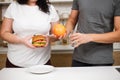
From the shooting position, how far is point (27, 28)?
1.76 m

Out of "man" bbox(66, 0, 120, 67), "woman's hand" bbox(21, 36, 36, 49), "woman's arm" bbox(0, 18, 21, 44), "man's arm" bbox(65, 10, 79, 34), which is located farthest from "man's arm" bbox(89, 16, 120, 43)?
"woman's arm" bbox(0, 18, 21, 44)

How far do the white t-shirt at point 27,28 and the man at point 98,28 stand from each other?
303mm

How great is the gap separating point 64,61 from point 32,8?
1155 millimetres

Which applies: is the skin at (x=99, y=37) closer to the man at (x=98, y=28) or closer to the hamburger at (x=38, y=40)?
the man at (x=98, y=28)

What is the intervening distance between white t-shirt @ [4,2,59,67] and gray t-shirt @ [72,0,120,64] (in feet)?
1.06

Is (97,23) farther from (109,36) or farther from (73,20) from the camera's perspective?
(73,20)

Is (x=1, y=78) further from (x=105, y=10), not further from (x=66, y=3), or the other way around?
(x=66, y=3)

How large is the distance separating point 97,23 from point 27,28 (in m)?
0.57

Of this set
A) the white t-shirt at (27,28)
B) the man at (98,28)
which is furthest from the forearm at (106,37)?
the white t-shirt at (27,28)

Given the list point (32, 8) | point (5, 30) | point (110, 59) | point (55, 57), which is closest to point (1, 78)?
point (5, 30)

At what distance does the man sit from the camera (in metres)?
1.59

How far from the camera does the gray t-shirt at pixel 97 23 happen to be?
5.28 feet

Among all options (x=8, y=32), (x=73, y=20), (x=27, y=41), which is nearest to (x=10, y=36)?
(x=8, y=32)

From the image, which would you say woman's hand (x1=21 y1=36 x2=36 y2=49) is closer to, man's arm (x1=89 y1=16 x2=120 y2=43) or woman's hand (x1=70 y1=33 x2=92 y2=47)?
woman's hand (x1=70 y1=33 x2=92 y2=47)
